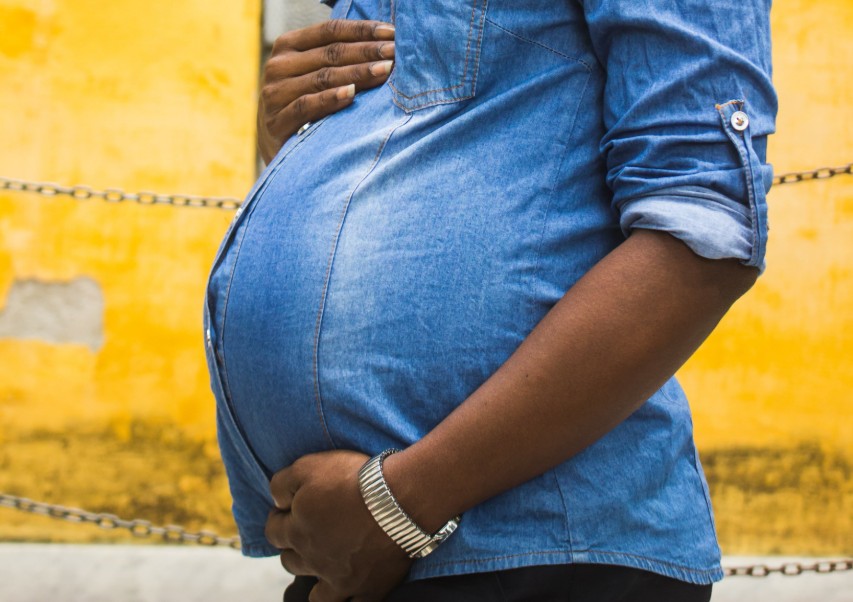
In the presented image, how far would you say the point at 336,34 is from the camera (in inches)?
43.7

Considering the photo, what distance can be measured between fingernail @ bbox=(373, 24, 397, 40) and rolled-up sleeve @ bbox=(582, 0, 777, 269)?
0.29m

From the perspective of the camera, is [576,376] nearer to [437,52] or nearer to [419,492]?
[419,492]

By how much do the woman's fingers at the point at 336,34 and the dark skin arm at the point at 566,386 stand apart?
0.38m

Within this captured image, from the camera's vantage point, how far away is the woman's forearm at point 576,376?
792 millimetres

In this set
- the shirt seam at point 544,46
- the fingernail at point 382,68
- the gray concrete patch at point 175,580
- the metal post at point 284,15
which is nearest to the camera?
the shirt seam at point 544,46

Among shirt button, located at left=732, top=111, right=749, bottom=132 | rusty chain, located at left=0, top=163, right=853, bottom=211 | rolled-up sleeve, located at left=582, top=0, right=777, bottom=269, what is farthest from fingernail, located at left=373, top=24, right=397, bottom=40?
rusty chain, located at left=0, top=163, right=853, bottom=211

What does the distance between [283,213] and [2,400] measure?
248cm

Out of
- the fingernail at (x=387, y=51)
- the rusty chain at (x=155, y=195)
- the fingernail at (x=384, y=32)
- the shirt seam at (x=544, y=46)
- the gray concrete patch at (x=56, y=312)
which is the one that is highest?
the shirt seam at (x=544, y=46)

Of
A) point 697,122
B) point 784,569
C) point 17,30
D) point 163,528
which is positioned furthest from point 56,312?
point 697,122

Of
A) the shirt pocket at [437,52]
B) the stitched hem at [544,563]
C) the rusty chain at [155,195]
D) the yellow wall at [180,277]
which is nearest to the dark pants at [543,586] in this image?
the stitched hem at [544,563]

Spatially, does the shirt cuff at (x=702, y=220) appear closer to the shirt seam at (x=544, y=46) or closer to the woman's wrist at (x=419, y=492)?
the shirt seam at (x=544, y=46)

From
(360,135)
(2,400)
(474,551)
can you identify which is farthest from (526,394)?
(2,400)

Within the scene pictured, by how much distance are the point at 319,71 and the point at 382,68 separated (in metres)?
0.13

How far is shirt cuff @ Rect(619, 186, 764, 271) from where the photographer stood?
77cm
